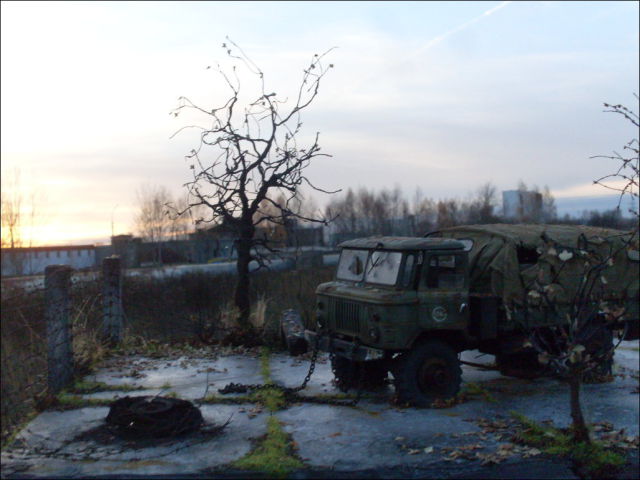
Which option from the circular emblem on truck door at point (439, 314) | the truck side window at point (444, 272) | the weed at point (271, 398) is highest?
the truck side window at point (444, 272)

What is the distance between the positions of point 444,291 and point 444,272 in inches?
10.7

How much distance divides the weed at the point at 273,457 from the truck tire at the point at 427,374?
2.19m

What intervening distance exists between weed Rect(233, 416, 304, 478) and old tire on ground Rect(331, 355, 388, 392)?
2607 mm

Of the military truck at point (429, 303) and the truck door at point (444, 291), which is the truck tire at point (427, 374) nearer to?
the military truck at point (429, 303)

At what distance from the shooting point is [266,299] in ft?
47.1

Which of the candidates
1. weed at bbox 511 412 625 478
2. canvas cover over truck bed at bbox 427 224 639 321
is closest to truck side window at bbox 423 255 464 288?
canvas cover over truck bed at bbox 427 224 639 321

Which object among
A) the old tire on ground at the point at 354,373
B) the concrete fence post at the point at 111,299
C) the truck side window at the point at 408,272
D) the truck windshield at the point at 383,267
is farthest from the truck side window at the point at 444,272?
the concrete fence post at the point at 111,299

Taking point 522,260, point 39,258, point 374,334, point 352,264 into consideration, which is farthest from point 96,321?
point 39,258

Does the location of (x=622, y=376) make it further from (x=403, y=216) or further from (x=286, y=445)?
(x=286, y=445)

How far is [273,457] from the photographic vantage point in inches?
283

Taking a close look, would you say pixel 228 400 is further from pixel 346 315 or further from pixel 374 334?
pixel 374 334

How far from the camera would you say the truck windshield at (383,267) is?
973 cm

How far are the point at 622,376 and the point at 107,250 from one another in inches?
850

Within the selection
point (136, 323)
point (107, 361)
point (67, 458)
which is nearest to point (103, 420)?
point (67, 458)
